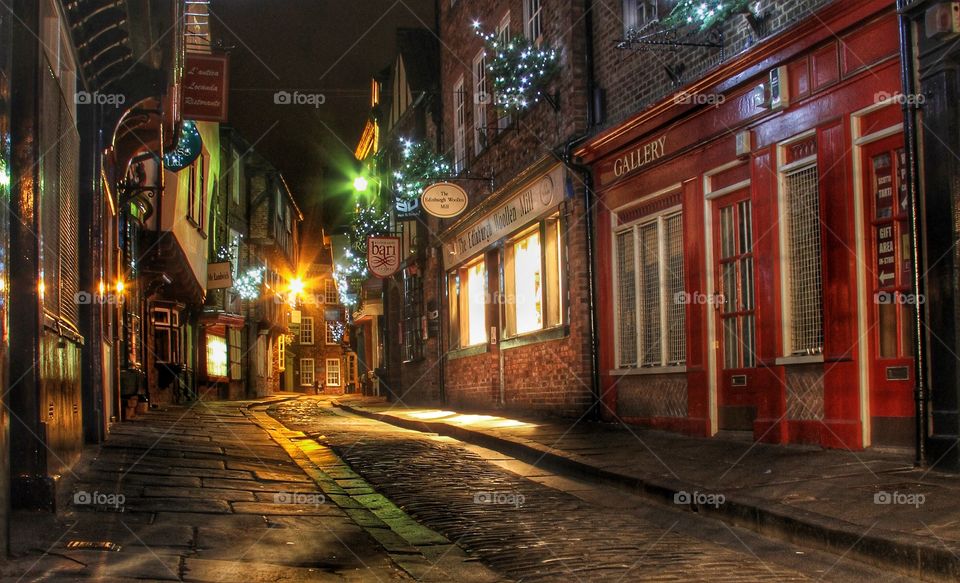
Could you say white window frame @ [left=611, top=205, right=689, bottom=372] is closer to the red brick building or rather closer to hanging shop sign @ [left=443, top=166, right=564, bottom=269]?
the red brick building

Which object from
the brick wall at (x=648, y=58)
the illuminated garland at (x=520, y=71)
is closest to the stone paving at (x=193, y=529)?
the brick wall at (x=648, y=58)

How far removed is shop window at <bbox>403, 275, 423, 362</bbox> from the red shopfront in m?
12.8

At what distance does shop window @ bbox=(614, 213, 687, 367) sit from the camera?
41.2ft

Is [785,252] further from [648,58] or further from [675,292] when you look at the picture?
[648,58]

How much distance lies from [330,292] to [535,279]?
5140cm

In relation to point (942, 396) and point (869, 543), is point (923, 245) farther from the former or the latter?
point (869, 543)

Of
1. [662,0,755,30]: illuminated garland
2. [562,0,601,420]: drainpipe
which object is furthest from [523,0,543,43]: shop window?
[662,0,755,30]: illuminated garland

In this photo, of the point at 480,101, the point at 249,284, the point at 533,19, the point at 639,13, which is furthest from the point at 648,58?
the point at 249,284

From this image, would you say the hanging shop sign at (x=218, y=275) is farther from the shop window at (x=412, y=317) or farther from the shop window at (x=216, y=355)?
the shop window at (x=412, y=317)

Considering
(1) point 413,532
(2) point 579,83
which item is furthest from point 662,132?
(1) point 413,532

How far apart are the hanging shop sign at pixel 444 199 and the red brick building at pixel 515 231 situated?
0.45m

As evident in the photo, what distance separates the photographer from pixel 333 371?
6419 cm

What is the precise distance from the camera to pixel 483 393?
20125 mm

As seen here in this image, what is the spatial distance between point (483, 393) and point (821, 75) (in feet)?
38.4
